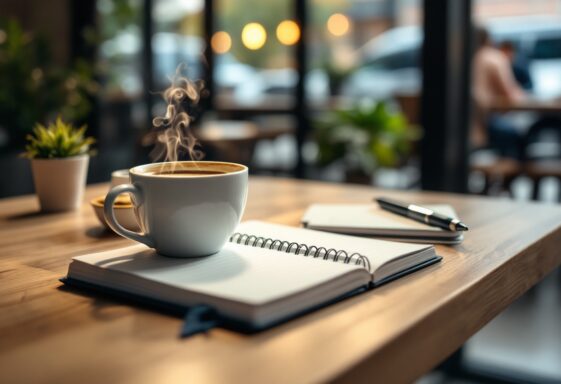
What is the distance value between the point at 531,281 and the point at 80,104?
10.7 feet

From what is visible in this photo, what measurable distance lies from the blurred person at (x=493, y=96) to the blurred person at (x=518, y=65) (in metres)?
0.02

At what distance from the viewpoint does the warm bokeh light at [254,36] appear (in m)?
4.12

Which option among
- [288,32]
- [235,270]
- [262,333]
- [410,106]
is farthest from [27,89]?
[262,333]

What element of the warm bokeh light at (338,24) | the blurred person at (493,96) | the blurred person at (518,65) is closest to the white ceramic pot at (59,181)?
the blurred person at (493,96)

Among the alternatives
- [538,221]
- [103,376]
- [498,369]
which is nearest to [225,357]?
[103,376]

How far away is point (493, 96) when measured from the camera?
3342mm

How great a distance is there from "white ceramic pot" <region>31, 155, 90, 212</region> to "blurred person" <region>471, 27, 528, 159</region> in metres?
2.21

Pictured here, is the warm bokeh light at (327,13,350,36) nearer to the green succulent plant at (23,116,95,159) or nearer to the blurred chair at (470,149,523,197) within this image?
the blurred chair at (470,149,523,197)

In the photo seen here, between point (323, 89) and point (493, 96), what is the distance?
99 cm

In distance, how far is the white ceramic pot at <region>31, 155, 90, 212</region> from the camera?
1.18 metres

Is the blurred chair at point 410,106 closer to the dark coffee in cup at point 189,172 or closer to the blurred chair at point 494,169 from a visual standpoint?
the blurred chair at point 494,169

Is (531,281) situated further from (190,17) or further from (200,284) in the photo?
(190,17)

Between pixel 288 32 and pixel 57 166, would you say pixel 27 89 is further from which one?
pixel 57 166

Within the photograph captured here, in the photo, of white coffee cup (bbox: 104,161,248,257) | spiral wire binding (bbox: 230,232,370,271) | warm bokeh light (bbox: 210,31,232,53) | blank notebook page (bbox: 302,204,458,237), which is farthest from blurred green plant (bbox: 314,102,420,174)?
white coffee cup (bbox: 104,161,248,257)
